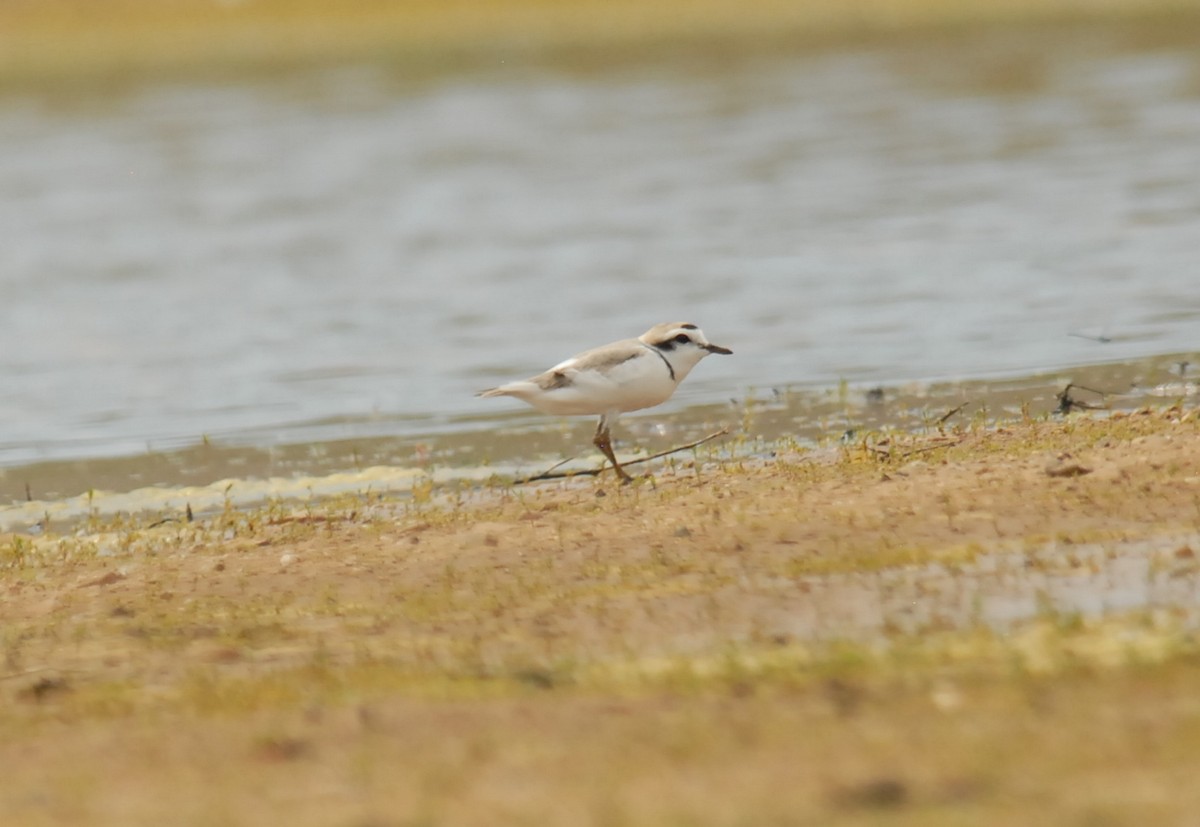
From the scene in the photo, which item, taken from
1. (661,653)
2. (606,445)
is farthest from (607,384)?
(661,653)

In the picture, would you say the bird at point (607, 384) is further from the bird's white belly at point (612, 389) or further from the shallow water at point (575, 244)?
the shallow water at point (575, 244)

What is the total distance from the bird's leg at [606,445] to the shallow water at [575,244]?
2632mm

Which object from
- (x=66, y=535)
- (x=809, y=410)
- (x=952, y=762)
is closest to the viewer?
(x=952, y=762)

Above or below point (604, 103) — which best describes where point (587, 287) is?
below

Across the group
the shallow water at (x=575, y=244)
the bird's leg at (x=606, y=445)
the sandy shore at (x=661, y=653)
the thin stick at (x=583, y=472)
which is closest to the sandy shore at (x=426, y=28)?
the shallow water at (x=575, y=244)

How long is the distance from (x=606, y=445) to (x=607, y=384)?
0.42 metres

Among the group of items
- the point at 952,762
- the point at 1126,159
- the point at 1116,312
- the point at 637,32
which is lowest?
the point at 952,762

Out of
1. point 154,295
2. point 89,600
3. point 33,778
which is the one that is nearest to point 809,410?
point 89,600

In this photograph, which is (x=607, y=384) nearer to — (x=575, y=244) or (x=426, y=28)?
(x=575, y=244)

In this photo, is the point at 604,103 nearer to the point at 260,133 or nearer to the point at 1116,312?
the point at 260,133

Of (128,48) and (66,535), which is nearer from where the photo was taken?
(66,535)

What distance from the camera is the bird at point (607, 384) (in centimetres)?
1162

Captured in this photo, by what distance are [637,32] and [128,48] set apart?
17.3 metres

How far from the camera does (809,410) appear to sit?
46.6 ft
